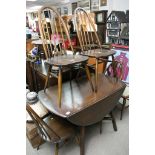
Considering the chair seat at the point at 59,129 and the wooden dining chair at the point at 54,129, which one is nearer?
the wooden dining chair at the point at 54,129

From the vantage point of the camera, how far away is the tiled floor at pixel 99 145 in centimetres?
187

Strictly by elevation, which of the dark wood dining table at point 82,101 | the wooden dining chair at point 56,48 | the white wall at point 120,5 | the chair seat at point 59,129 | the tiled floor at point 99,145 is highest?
the white wall at point 120,5

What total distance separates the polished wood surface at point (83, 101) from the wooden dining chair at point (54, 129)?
156 mm

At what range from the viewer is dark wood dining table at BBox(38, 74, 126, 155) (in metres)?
1.48

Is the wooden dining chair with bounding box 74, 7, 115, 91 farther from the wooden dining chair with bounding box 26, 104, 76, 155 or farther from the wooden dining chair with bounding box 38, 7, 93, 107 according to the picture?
the wooden dining chair with bounding box 26, 104, 76, 155

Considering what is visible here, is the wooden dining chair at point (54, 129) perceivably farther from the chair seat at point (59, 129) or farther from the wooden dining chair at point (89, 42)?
the wooden dining chair at point (89, 42)

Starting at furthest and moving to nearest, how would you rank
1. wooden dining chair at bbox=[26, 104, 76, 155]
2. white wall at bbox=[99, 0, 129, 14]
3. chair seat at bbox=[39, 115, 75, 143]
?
1. white wall at bbox=[99, 0, 129, 14]
2. chair seat at bbox=[39, 115, 75, 143]
3. wooden dining chair at bbox=[26, 104, 76, 155]

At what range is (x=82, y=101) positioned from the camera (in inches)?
62.9

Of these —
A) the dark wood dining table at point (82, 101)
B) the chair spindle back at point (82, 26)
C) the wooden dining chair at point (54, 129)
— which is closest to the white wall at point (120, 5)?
the chair spindle back at point (82, 26)

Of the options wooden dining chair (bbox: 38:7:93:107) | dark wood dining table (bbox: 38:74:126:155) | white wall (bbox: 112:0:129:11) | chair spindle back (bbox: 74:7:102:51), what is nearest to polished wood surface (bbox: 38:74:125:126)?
dark wood dining table (bbox: 38:74:126:155)
